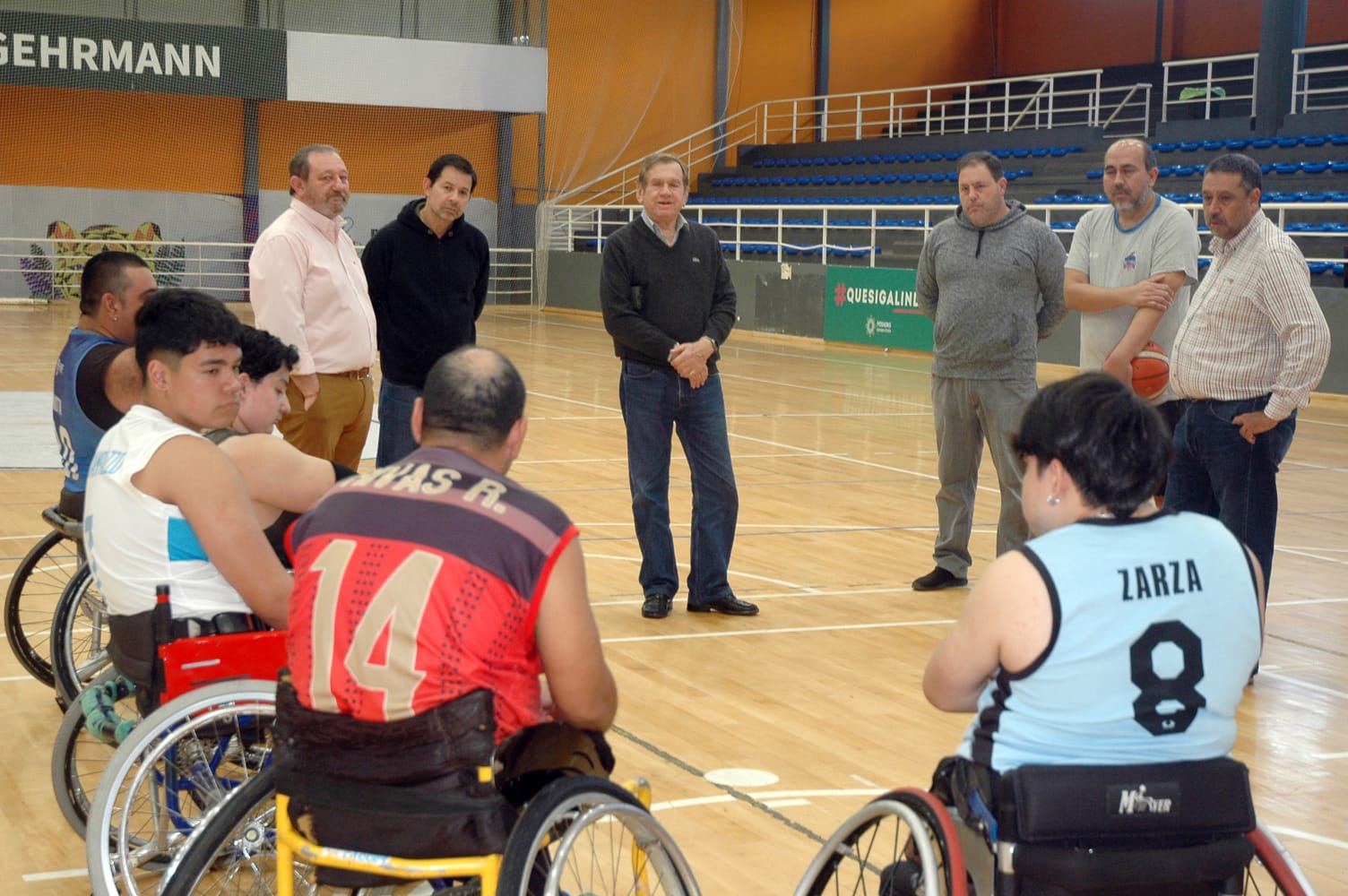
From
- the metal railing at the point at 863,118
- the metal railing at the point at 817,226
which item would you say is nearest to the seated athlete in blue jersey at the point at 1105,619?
the metal railing at the point at 817,226

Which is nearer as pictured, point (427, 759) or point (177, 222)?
point (427, 759)

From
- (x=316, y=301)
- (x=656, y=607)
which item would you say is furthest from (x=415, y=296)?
(x=656, y=607)

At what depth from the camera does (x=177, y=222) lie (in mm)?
21406

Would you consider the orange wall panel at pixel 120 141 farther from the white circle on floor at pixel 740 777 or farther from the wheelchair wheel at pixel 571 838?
the wheelchair wheel at pixel 571 838

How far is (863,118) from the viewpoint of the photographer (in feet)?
81.8

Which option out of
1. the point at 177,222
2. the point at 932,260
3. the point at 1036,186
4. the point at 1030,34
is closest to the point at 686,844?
the point at 932,260

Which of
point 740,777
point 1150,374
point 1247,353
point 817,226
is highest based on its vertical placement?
point 817,226

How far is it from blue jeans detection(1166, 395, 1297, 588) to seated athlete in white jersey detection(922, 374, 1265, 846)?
7.71 ft

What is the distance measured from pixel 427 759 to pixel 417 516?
32 cm

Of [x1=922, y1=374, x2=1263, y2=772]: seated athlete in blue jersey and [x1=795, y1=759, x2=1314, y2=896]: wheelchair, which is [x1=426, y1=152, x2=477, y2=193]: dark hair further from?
[x1=795, y1=759, x2=1314, y2=896]: wheelchair

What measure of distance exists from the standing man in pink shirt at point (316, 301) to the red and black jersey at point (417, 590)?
279cm

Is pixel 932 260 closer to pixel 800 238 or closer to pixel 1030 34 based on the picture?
pixel 800 238

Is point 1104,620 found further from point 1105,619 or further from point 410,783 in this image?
point 410,783

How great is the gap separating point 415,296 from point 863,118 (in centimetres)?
2085
